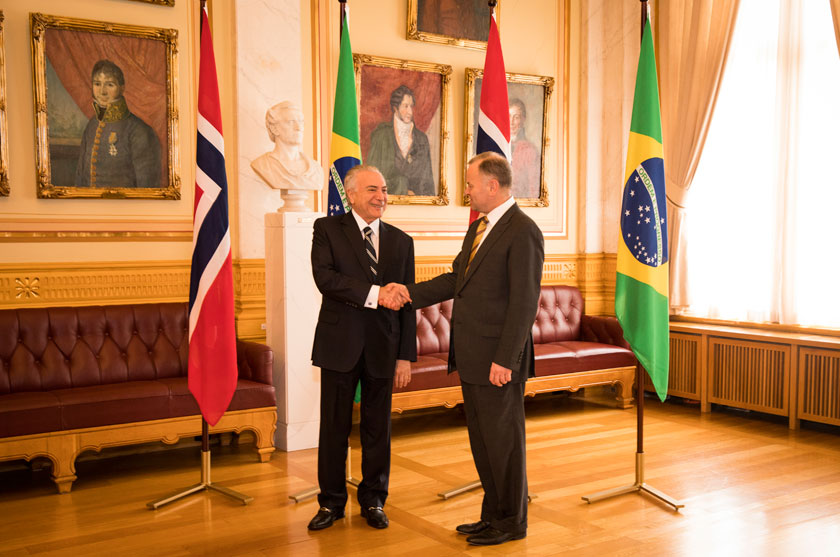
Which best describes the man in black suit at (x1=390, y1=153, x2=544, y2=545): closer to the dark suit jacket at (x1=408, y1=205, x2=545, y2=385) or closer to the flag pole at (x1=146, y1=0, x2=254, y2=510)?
the dark suit jacket at (x1=408, y1=205, x2=545, y2=385)

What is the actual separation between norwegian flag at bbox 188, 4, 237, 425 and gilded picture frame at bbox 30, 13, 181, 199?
144cm

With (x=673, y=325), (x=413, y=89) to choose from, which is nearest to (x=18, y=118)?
(x=413, y=89)

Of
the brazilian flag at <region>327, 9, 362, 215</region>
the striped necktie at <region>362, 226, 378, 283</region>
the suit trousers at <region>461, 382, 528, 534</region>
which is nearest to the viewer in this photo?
the suit trousers at <region>461, 382, 528, 534</region>

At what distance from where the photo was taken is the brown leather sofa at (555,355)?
614 cm

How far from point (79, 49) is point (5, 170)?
3.23 ft

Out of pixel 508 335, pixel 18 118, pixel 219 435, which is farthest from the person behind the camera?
pixel 219 435

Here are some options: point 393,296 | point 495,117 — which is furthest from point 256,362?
point 495,117

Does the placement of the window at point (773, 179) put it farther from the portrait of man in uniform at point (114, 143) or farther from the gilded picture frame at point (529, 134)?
the portrait of man in uniform at point (114, 143)

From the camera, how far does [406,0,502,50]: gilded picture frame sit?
6.94m

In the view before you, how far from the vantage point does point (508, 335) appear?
11.8 ft

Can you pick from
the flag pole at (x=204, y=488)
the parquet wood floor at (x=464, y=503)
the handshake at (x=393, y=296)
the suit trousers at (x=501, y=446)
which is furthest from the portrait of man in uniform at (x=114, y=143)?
the suit trousers at (x=501, y=446)

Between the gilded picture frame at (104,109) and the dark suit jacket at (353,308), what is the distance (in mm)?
2342

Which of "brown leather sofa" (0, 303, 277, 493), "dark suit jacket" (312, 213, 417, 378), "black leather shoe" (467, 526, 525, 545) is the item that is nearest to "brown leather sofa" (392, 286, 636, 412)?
"brown leather sofa" (0, 303, 277, 493)

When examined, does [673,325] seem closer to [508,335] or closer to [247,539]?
[508,335]
